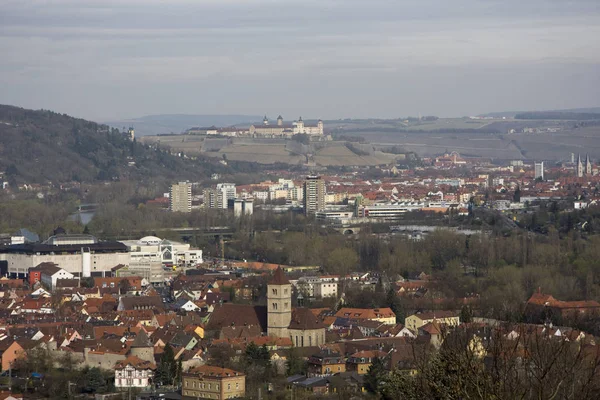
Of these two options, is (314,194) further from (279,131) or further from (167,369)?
(279,131)

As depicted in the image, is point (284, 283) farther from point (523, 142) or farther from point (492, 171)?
point (523, 142)

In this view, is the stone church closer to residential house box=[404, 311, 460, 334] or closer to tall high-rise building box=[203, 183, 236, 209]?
residential house box=[404, 311, 460, 334]

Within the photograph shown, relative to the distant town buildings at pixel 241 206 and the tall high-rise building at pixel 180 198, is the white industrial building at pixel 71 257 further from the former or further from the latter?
A: the tall high-rise building at pixel 180 198

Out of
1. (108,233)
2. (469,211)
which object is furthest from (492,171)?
(108,233)

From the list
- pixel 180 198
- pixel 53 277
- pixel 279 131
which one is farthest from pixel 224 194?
pixel 279 131

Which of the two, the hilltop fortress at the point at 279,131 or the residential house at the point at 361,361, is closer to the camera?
the residential house at the point at 361,361

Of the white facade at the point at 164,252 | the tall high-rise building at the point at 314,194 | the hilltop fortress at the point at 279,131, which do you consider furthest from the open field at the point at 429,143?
the white facade at the point at 164,252
